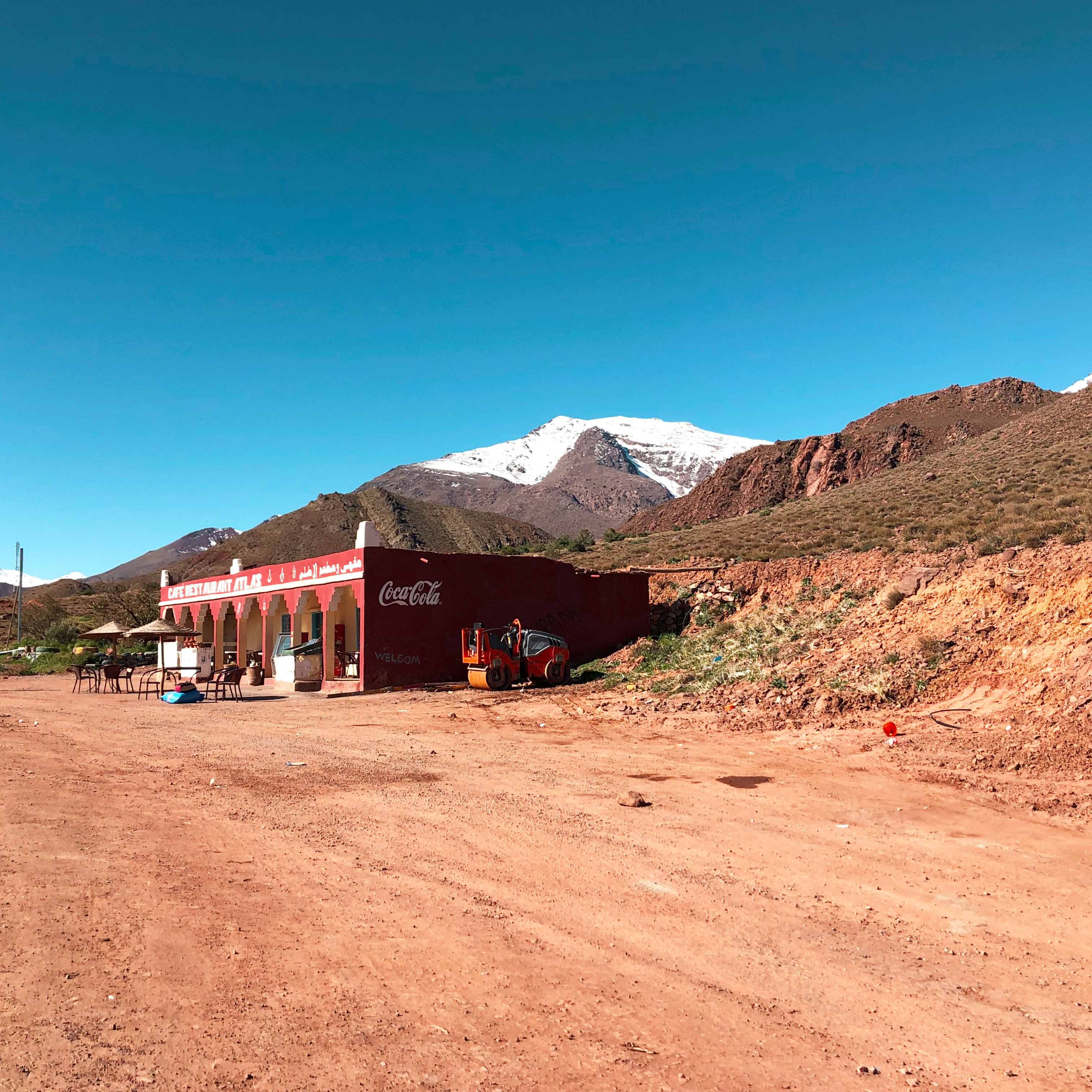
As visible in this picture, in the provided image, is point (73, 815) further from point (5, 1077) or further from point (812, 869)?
point (812, 869)

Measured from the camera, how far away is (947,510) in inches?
1237

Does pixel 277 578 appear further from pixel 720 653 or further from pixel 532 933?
pixel 532 933

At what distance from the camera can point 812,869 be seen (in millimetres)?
7465

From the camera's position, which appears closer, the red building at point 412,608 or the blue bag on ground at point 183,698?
the blue bag on ground at point 183,698

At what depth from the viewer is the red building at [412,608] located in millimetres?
26125

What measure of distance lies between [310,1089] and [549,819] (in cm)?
544

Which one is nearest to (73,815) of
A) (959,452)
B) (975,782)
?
(975,782)

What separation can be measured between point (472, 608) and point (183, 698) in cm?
920

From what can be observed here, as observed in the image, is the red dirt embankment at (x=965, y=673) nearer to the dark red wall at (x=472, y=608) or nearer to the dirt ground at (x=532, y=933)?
the dirt ground at (x=532, y=933)

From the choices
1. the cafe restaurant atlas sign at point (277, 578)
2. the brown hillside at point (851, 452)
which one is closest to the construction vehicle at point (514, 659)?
the cafe restaurant atlas sign at point (277, 578)

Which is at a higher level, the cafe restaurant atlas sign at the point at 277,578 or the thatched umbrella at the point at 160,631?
the cafe restaurant atlas sign at the point at 277,578

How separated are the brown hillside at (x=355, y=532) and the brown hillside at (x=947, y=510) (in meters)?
57.3

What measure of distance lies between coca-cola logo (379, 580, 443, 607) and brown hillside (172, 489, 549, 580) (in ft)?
233

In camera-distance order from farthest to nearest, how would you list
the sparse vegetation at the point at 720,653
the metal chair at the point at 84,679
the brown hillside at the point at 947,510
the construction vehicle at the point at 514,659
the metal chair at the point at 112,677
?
the metal chair at the point at 84,679 → the metal chair at the point at 112,677 → the construction vehicle at the point at 514,659 → the brown hillside at the point at 947,510 → the sparse vegetation at the point at 720,653
